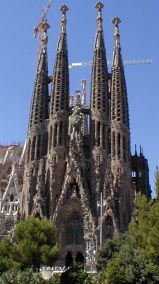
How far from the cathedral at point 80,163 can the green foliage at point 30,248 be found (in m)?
8.78

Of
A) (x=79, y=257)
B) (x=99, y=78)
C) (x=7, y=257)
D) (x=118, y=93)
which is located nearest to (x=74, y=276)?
(x=7, y=257)

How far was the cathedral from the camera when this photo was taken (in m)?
48.0

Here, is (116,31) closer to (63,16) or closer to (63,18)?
(63,18)

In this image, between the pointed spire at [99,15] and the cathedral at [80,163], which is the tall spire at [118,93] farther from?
A: the pointed spire at [99,15]

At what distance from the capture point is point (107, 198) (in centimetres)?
4759

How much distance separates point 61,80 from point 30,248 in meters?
26.5

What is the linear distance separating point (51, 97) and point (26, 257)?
2524 centimetres

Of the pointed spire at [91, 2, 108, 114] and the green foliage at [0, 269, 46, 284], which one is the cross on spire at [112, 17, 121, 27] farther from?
the green foliage at [0, 269, 46, 284]

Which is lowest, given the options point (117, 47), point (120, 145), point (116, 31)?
point (120, 145)

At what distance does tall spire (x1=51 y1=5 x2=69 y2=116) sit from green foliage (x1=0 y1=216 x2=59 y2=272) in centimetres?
2050

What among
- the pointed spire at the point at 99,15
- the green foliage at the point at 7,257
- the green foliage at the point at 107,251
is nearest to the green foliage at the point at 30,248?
the green foliage at the point at 7,257

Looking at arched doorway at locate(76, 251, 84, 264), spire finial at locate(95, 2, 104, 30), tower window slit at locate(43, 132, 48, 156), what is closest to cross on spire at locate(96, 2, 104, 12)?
spire finial at locate(95, 2, 104, 30)

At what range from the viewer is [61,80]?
55656 mm

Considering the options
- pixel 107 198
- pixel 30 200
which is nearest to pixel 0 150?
pixel 30 200
